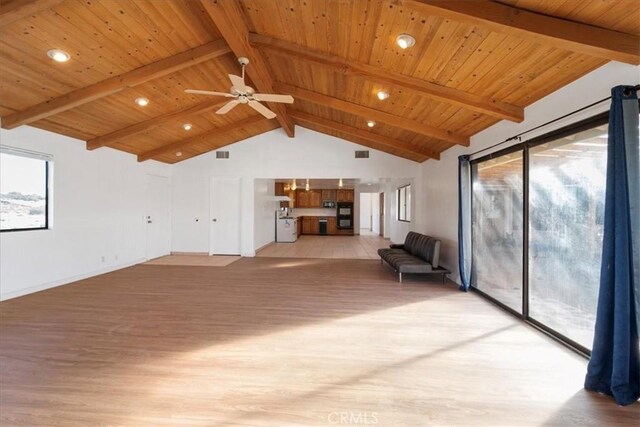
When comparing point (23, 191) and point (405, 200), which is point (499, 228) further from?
point (23, 191)

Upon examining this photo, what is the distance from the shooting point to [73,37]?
304cm

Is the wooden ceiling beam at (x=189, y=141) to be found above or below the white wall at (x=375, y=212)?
above

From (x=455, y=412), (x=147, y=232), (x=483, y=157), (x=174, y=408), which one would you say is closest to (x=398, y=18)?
(x=483, y=157)

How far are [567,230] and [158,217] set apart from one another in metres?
8.19

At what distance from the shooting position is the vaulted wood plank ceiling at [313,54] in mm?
2158

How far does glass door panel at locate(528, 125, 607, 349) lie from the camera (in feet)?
8.43

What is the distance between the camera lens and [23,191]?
14.6ft

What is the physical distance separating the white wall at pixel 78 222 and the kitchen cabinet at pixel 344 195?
8404 millimetres

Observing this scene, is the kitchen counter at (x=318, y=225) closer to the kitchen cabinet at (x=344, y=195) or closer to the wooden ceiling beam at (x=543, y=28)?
the kitchen cabinet at (x=344, y=195)

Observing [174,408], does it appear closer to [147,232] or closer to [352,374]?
[352,374]

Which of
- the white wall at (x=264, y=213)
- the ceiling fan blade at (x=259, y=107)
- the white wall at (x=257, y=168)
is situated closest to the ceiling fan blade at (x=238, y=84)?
the ceiling fan blade at (x=259, y=107)

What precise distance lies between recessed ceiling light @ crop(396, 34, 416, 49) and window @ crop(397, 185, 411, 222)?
6.24 m

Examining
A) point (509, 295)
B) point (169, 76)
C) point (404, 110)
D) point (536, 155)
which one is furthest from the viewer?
point (404, 110)

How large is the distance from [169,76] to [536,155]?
16.1 feet
